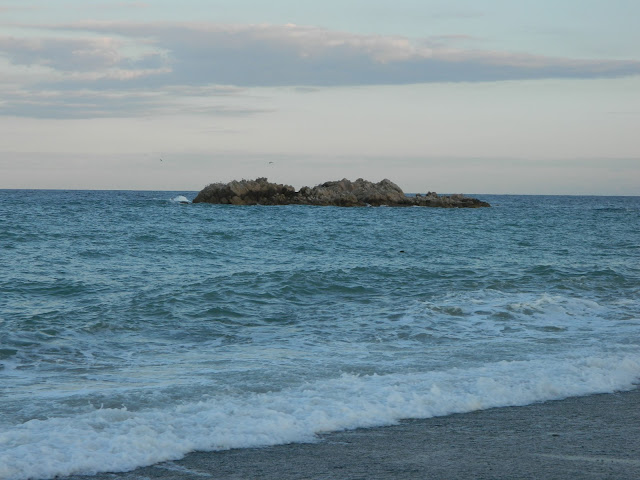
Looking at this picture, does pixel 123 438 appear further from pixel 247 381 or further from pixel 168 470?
pixel 247 381

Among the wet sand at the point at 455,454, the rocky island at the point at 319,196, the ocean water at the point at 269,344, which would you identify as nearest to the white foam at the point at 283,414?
the ocean water at the point at 269,344

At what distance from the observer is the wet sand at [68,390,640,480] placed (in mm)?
4945

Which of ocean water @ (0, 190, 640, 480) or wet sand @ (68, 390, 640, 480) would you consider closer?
wet sand @ (68, 390, 640, 480)

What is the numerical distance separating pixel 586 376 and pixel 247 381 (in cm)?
401

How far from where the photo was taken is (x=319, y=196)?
2773 inches

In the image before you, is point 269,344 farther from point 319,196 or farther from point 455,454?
point 319,196

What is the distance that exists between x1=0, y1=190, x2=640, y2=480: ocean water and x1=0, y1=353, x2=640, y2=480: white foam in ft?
0.07

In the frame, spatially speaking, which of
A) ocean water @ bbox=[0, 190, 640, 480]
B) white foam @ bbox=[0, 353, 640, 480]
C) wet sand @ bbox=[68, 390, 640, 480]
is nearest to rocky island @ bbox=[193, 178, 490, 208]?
ocean water @ bbox=[0, 190, 640, 480]

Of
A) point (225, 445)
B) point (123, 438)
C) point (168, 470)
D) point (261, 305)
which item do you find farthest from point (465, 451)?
point (261, 305)

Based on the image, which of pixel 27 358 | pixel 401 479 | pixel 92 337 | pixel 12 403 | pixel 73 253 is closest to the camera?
pixel 401 479

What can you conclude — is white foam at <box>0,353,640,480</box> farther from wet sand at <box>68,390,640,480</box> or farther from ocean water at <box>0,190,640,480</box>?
wet sand at <box>68,390,640,480</box>

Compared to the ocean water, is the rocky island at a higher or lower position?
higher

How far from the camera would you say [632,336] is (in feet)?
34.9

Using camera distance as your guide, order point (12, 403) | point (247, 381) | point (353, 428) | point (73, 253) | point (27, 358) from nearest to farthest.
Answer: point (353, 428), point (12, 403), point (247, 381), point (27, 358), point (73, 253)
